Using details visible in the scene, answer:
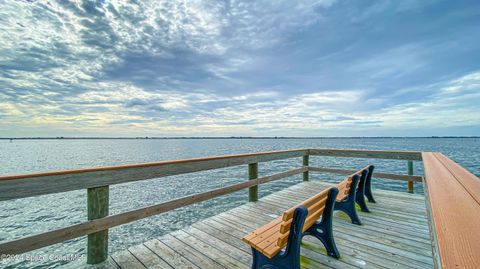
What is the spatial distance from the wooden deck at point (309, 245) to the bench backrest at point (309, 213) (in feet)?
2.11

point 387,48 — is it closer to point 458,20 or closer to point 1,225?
point 458,20

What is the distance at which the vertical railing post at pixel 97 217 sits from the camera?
2264 mm

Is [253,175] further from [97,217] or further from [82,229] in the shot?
[82,229]

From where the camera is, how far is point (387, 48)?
1022 centimetres

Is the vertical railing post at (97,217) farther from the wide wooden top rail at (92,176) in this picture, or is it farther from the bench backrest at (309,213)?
the bench backrest at (309,213)

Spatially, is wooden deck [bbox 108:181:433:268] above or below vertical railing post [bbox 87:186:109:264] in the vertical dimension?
below

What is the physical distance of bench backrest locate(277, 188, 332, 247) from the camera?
68.6 inches

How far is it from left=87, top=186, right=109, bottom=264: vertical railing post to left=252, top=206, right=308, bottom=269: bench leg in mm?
1839

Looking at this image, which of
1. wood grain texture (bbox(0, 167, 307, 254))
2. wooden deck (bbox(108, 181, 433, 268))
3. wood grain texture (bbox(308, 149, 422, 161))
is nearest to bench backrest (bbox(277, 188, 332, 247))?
wooden deck (bbox(108, 181, 433, 268))

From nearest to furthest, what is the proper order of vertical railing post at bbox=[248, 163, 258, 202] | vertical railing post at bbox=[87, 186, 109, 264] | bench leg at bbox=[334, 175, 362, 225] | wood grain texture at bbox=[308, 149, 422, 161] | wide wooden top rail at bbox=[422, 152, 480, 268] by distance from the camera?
wide wooden top rail at bbox=[422, 152, 480, 268] → vertical railing post at bbox=[87, 186, 109, 264] → bench leg at bbox=[334, 175, 362, 225] → vertical railing post at bbox=[248, 163, 258, 202] → wood grain texture at bbox=[308, 149, 422, 161]

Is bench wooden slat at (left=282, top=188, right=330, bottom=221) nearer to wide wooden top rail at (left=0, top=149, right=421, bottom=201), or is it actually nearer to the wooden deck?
the wooden deck

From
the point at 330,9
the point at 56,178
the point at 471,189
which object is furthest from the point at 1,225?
the point at 330,9

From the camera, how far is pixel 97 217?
2.29 meters

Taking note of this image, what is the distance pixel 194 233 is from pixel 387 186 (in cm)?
1280
